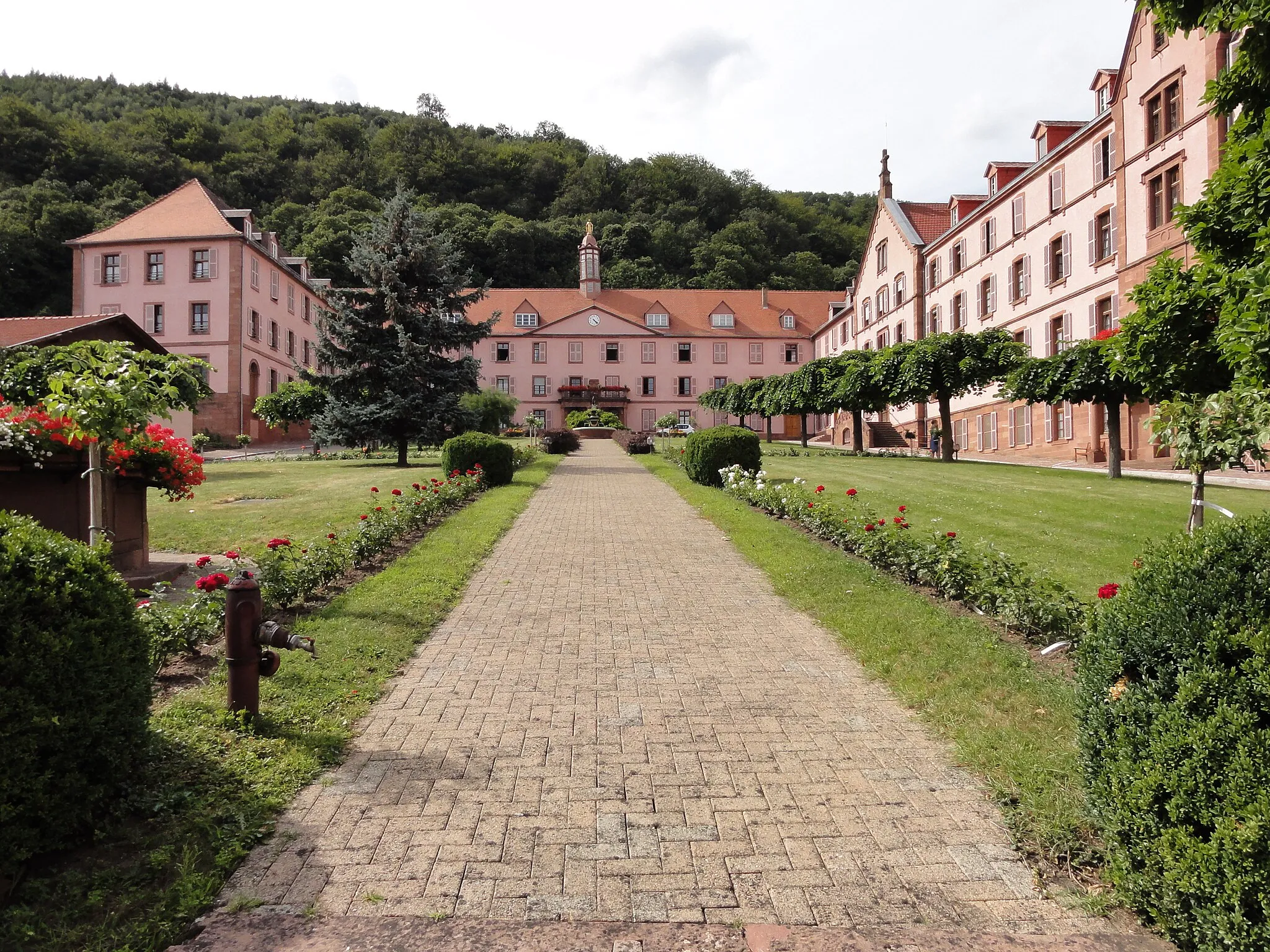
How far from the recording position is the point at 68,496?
24.7 ft

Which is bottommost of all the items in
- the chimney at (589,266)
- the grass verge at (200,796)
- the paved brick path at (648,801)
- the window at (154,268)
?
the paved brick path at (648,801)

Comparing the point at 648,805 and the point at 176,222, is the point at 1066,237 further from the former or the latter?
the point at 176,222

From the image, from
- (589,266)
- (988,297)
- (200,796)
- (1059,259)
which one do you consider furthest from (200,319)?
(200,796)

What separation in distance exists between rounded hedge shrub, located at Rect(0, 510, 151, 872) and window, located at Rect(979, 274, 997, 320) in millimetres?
40365

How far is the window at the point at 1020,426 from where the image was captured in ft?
110

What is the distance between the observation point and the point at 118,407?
19.1 feet

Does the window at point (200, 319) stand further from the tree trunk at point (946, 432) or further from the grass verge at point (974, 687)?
the grass verge at point (974, 687)

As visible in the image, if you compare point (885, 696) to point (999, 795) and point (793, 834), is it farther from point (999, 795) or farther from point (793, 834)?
point (793, 834)

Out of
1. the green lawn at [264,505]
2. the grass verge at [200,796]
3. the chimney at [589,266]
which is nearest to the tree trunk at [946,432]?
the green lawn at [264,505]

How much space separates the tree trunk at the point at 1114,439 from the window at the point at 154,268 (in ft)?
→ 151

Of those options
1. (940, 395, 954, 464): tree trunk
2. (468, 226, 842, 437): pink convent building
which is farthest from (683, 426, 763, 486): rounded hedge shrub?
(468, 226, 842, 437): pink convent building

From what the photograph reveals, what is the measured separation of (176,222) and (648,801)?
5084 centimetres

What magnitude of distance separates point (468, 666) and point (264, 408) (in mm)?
33765

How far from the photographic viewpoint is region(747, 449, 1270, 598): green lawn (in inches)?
378
